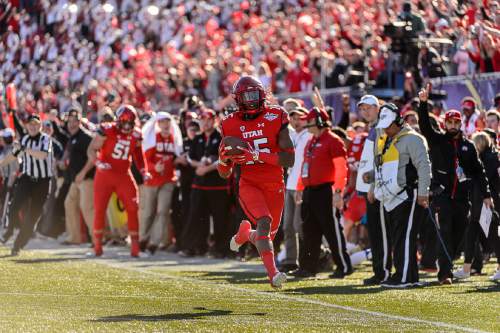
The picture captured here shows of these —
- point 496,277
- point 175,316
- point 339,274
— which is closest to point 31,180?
point 339,274

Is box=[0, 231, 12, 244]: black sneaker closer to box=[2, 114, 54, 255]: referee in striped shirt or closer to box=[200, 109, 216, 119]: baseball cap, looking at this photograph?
box=[2, 114, 54, 255]: referee in striped shirt

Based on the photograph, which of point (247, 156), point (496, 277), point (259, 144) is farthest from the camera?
point (496, 277)

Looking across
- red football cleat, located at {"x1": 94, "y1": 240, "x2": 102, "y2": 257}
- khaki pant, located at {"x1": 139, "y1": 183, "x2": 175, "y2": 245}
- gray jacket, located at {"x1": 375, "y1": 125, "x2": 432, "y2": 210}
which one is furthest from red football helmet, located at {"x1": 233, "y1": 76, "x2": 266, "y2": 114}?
khaki pant, located at {"x1": 139, "y1": 183, "x2": 175, "y2": 245}

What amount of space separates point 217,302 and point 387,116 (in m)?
3.00

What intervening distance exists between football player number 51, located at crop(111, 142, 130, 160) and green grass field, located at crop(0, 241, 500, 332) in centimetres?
202

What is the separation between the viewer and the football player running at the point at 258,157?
11.7 m

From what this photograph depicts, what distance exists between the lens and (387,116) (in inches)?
533

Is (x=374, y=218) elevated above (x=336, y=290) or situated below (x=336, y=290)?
above

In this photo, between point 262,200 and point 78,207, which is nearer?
point 262,200

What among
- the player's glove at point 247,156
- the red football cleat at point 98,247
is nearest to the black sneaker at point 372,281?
the player's glove at point 247,156

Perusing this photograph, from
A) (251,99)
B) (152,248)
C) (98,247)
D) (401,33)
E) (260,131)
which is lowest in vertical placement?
(152,248)

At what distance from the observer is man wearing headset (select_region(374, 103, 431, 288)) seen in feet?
44.5

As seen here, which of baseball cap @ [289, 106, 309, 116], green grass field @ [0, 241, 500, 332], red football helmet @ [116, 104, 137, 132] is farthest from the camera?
red football helmet @ [116, 104, 137, 132]

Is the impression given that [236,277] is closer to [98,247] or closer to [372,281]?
[372,281]
